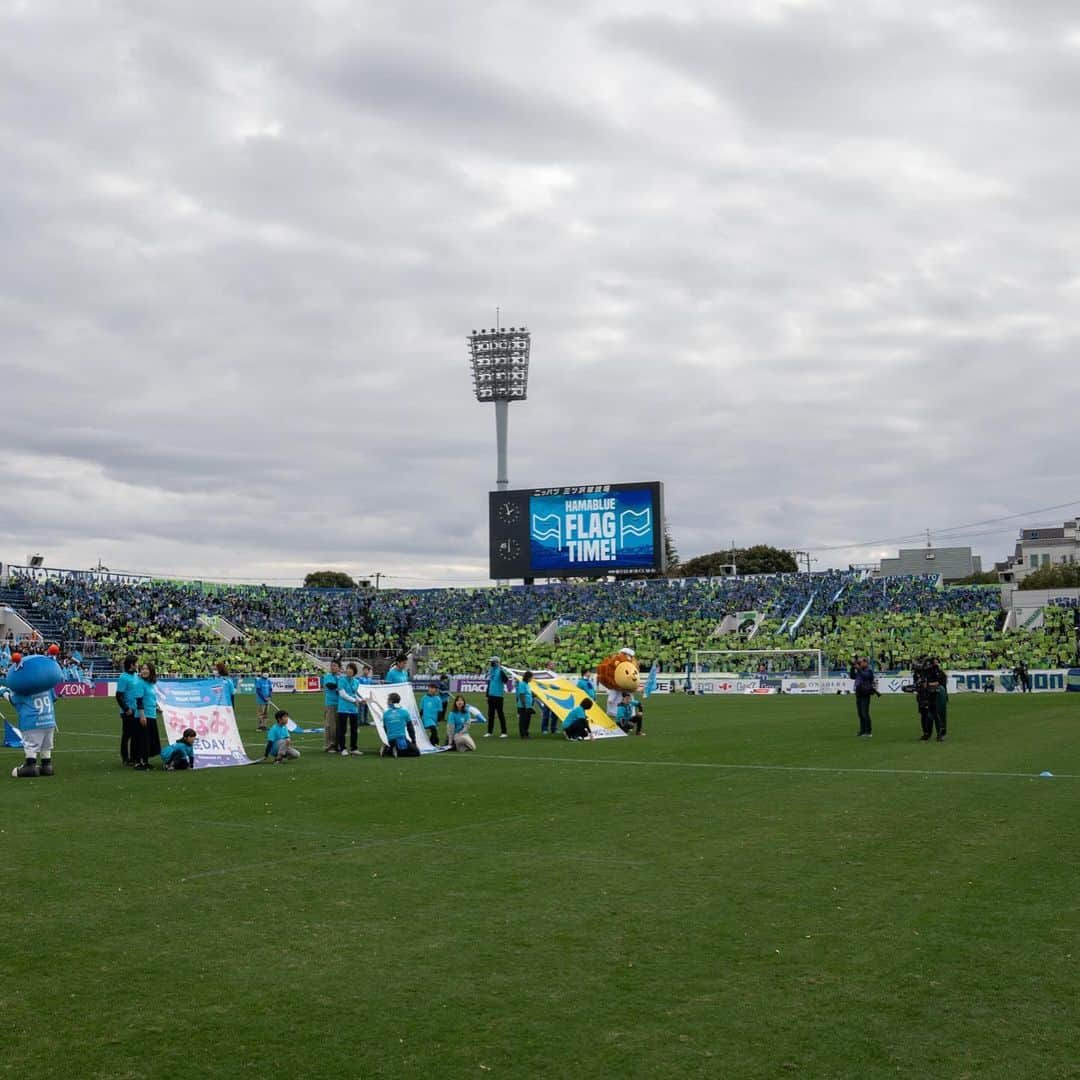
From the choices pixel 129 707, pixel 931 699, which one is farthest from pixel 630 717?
pixel 129 707

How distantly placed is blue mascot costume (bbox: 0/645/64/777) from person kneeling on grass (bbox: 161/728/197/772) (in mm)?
1985

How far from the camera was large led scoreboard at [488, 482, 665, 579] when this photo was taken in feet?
219

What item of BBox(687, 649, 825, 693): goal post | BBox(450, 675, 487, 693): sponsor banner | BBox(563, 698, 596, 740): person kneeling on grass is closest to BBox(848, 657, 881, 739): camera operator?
BBox(563, 698, 596, 740): person kneeling on grass

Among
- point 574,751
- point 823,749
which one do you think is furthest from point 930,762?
point 574,751

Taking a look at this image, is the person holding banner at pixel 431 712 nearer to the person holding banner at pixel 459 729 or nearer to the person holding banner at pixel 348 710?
the person holding banner at pixel 459 729

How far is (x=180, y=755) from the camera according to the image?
1983 cm

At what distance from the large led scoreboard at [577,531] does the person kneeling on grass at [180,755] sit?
158 ft

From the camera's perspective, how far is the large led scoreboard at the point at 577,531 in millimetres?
66812

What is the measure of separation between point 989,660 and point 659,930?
52653mm

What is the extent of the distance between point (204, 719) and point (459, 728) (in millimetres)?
5216

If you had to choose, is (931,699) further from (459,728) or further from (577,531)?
(577,531)

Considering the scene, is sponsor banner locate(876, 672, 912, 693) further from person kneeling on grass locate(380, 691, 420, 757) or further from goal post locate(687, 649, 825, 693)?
person kneeling on grass locate(380, 691, 420, 757)

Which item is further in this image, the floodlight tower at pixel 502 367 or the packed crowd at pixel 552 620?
the floodlight tower at pixel 502 367

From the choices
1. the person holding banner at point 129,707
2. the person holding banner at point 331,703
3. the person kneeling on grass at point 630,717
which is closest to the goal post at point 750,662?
the person kneeling on grass at point 630,717
